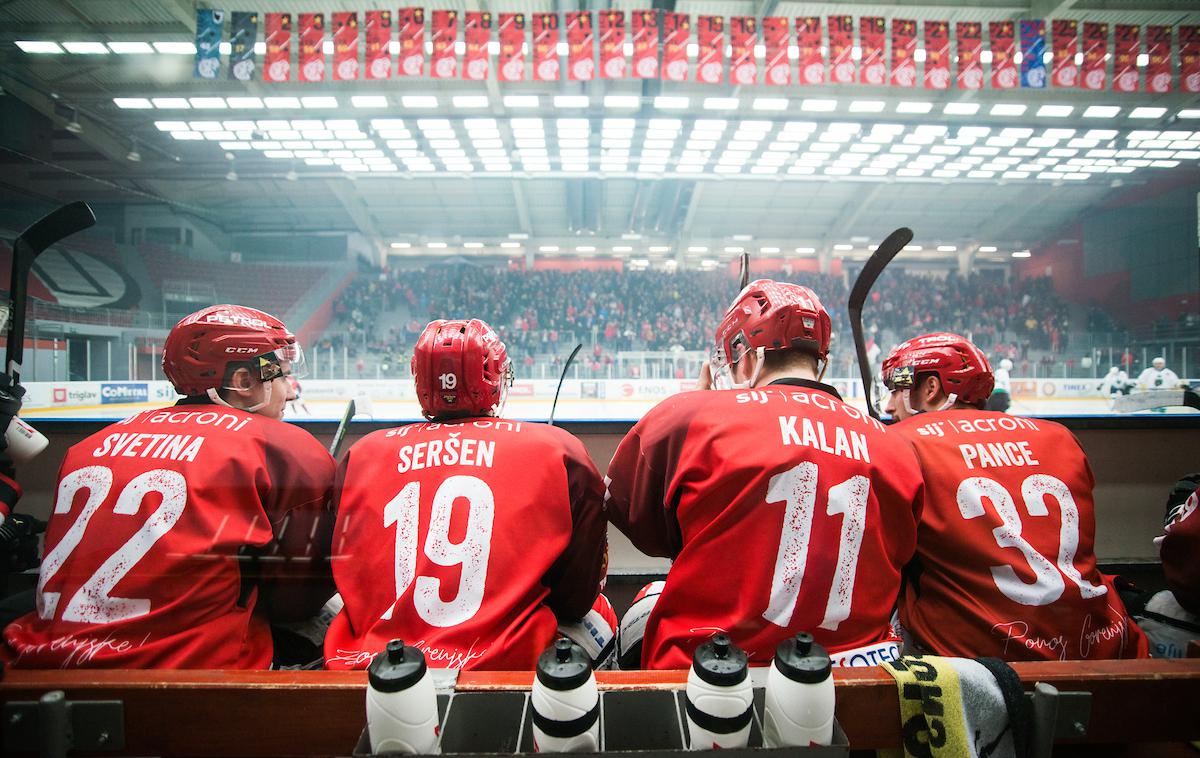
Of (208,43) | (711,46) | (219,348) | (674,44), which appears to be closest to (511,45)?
(674,44)

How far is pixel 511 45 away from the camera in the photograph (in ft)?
14.5

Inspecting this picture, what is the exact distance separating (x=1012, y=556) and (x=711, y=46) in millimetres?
4967

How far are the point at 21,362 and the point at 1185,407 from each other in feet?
19.0

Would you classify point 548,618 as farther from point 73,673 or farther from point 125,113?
point 125,113

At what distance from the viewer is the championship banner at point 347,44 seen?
4.16 m

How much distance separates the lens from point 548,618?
3.58 feet

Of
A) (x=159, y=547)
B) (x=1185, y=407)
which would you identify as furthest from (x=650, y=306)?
(x=159, y=547)

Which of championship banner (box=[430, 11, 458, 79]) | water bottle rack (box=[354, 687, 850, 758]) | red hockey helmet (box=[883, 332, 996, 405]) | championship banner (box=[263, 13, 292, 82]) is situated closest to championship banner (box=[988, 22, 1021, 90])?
red hockey helmet (box=[883, 332, 996, 405])

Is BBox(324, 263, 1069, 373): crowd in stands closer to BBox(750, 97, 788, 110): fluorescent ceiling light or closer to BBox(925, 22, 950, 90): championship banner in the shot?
BBox(750, 97, 788, 110): fluorescent ceiling light

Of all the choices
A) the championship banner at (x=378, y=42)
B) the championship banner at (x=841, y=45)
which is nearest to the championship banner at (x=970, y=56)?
the championship banner at (x=841, y=45)

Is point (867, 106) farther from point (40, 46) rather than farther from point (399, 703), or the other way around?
point (40, 46)

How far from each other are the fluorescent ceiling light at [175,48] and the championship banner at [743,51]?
4399 mm

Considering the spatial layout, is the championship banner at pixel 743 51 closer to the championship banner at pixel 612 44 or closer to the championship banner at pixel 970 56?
the championship banner at pixel 612 44

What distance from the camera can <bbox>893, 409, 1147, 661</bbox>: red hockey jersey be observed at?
1103mm
